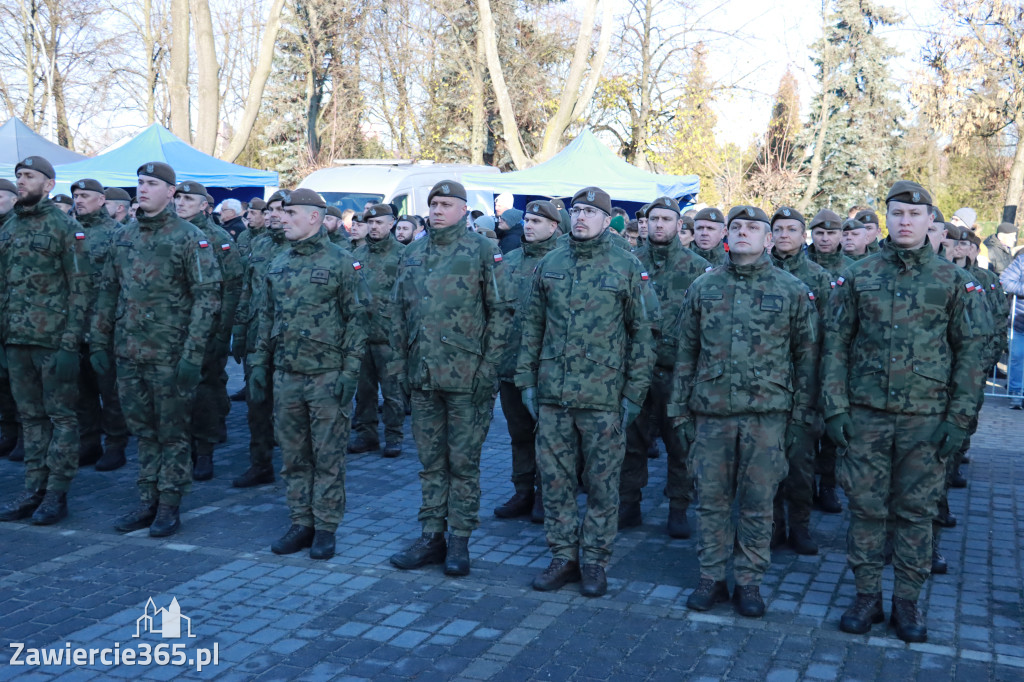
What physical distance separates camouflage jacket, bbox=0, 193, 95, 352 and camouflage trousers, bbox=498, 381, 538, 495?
305cm

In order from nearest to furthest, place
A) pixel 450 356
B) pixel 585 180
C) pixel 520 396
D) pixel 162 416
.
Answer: pixel 450 356 → pixel 162 416 → pixel 520 396 → pixel 585 180

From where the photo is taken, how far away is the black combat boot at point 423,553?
Answer: 19.7 feet

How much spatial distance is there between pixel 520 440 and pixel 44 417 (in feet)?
11.0

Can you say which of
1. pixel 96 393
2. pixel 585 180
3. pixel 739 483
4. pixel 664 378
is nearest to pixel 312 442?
pixel 664 378

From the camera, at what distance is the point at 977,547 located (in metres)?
6.64

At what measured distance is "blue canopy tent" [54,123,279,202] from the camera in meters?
16.0

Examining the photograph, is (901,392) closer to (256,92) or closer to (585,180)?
(585,180)

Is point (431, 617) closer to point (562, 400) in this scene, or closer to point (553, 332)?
point (562, 400)

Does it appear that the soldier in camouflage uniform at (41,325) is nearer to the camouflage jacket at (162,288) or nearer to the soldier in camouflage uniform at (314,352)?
the camouflage jacket at (162,288)

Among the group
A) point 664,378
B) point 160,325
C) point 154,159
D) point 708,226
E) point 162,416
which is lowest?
point 162,416

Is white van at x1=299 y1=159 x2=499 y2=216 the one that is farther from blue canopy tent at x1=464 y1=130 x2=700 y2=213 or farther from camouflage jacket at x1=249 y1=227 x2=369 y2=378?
camouflage jacket at x1=249 y1=227 x2=369 y2=378

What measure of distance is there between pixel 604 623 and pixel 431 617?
91 centimetres

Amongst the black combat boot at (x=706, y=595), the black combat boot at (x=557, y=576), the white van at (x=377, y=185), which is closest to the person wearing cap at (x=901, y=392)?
the black combat boot at (x=706, y=595)

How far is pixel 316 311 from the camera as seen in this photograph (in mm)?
6113
